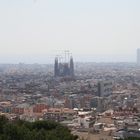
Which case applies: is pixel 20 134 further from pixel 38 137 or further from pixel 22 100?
pixel 22 100

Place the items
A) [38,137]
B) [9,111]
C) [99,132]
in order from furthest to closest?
[9,111], [99,132], [38,137]

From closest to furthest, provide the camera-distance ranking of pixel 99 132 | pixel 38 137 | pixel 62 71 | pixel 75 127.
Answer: pixel 38 137 < pixel 99 132 < pixel 75 127 < pixel 62 71

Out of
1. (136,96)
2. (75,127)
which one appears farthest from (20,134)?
(136,96)

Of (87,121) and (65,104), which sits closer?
(87,121)

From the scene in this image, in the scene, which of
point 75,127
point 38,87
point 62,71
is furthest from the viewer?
point 62,71

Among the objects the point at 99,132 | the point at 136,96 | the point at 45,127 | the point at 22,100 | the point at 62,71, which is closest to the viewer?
the point at 45,127

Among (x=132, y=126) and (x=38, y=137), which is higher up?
(x=38, y=137)

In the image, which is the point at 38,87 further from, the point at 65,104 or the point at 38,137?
the point at 38,137

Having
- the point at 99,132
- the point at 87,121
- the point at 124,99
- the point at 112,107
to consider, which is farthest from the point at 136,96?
the point at 99,132

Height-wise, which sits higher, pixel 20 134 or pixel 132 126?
pixel 20 134
